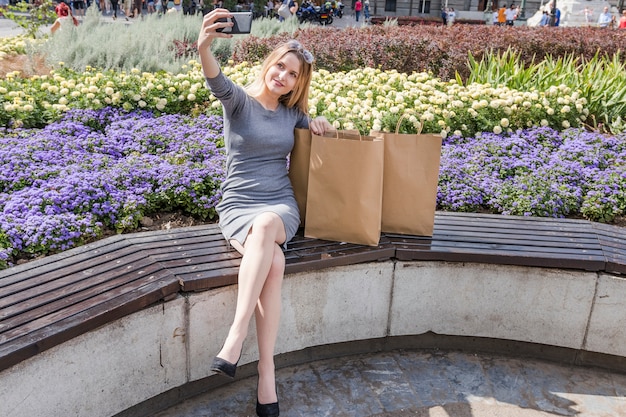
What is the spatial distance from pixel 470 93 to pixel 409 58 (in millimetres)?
3318

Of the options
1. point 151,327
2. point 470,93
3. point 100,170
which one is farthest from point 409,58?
point 151,327

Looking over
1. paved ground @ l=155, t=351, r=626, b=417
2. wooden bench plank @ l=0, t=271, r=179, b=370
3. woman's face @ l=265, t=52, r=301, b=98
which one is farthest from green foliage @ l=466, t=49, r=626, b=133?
wooden bench plank @ l=0, t=271, r=179, b=370

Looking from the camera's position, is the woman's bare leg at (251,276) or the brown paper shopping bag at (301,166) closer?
the woman's bare leg at (251,276)

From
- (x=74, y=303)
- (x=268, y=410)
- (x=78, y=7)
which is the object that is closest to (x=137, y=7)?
(x=78, y=7)

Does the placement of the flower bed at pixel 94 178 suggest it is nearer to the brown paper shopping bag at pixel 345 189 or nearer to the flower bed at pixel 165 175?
the flower bed at pixel 165 175

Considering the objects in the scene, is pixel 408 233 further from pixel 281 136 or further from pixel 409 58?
pixel 409 58

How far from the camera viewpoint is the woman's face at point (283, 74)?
133 inches

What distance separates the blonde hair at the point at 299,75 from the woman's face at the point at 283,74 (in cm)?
2

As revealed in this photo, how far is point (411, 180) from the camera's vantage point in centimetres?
342

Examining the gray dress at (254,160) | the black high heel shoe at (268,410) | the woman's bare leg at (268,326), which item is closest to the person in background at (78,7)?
the gray dress at (254,160)

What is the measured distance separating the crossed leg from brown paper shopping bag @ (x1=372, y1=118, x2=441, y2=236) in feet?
2.51

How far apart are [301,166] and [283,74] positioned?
51cm

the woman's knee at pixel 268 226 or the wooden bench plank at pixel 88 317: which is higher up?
the woman's knee at pixel 268 226

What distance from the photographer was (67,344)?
98.7 inches
